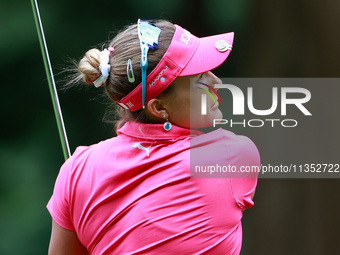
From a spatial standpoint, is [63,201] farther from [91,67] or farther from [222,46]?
[222,46]

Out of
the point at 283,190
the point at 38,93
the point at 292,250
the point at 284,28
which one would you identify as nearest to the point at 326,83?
the point at 284,28

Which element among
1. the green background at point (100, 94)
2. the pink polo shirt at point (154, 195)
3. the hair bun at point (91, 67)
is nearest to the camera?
the pink polo shirt at point (154, 195)

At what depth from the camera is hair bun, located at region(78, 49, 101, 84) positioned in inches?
48.1

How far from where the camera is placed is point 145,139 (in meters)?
1.17

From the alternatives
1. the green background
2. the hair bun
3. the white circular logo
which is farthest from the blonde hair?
the green background

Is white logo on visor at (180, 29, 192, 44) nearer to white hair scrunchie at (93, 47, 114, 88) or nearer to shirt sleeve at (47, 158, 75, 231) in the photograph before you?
white hair scrunchie at (93, 47, 114, 88)

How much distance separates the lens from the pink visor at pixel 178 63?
1171mm

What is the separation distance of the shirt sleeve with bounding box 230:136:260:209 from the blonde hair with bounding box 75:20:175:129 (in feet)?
0.62

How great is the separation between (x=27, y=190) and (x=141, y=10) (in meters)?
0.93

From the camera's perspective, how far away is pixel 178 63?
3.87 ft

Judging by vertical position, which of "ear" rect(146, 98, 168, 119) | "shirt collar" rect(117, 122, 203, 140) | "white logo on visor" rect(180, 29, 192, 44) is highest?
"white logo on visor" rect(180, 29, 192, 44)

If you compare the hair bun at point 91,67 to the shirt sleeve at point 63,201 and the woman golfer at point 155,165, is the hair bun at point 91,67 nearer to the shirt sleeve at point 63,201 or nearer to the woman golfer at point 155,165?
the woman golfer at point 155,165

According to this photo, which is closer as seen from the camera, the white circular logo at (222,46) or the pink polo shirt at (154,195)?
the pink polo shirt at (154,195)

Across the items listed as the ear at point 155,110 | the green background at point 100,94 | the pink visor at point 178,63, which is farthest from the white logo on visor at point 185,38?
the green background at point 100,94
